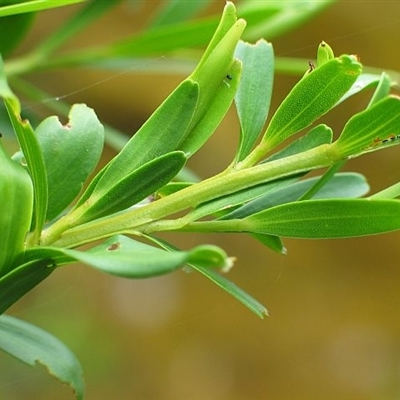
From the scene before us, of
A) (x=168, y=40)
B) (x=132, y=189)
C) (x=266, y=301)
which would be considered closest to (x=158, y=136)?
(x=132, y=189)

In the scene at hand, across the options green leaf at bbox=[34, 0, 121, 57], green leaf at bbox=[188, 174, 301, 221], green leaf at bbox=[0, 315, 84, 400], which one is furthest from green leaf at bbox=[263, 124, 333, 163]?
green leaf at bbox=[34, 0, 121, 57]

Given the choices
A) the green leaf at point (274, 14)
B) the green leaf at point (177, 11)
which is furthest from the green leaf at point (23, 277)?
the green leaf at point (177, 11)

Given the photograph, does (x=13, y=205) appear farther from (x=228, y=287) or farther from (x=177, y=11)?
(x=177, y=11)

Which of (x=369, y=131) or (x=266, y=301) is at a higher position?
(x=369, y=131)

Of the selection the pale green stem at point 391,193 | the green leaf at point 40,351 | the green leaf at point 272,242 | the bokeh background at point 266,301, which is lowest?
the bokeh background at point 266,301

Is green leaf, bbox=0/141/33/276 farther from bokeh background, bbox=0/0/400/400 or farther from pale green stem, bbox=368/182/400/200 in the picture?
bokeh background, bbox=0/0/400/400

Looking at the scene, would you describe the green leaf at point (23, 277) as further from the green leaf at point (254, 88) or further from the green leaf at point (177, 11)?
the green leaf at point (177, 11)

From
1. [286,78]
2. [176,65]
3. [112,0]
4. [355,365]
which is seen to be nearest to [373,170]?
[286,78]
